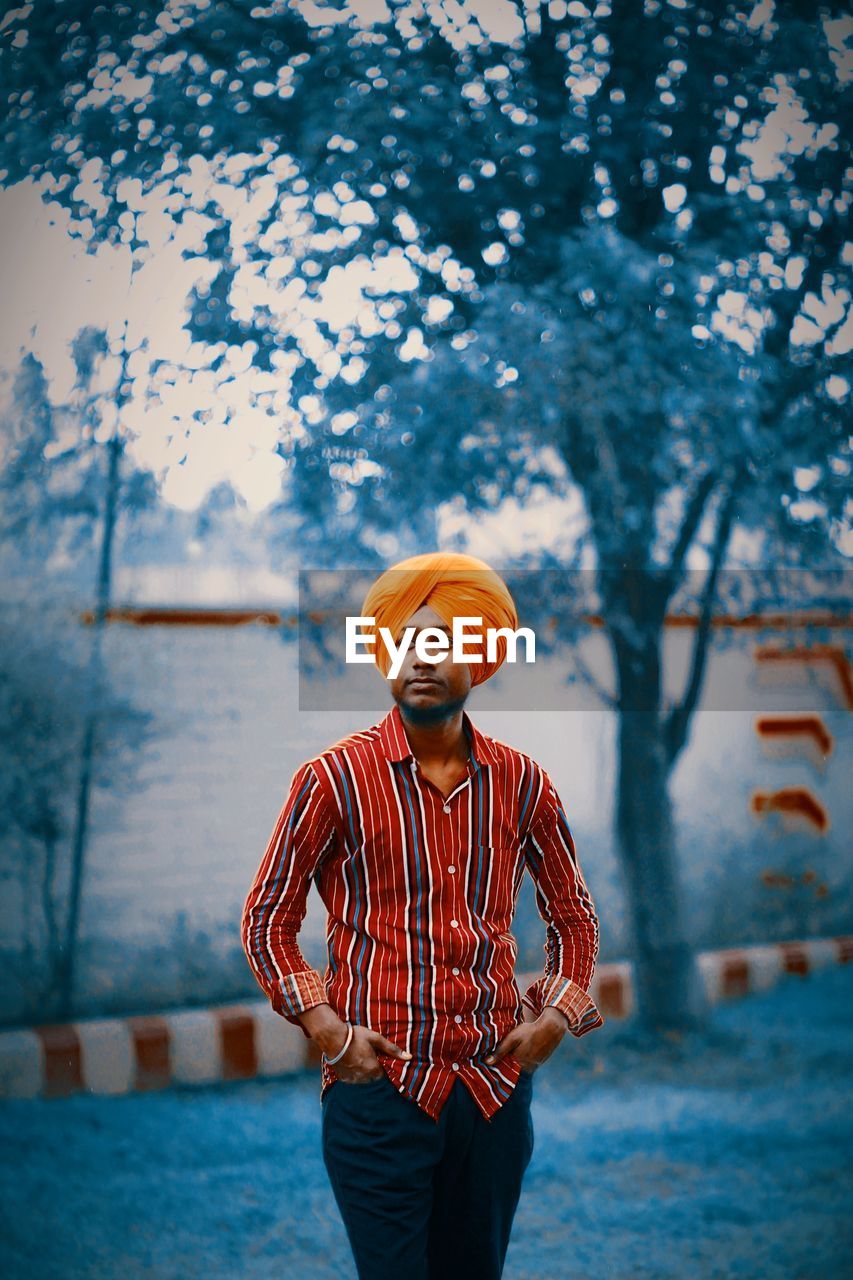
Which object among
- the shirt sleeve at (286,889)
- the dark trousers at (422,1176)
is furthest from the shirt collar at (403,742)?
the dark trousers at (422,1176)

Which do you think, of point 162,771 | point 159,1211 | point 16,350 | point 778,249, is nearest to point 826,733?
point 778,249

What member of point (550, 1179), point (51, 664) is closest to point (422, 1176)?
point (550, 1179)

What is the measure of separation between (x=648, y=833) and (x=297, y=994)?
2.32m

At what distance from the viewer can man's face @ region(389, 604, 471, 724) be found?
176 cm

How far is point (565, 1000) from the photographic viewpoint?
1827 mm

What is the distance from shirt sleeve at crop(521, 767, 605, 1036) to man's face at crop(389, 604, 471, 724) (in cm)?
19

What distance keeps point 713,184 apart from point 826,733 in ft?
5.49

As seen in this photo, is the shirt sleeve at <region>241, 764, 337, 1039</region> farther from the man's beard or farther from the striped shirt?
the man's beard

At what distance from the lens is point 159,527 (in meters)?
3.47

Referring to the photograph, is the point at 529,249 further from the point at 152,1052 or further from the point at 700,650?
the point at 152,1052

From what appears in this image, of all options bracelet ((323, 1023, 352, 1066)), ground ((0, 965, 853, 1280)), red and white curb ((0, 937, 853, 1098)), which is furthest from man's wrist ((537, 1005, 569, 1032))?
red and white curb ((0, 937, 853, 1098))

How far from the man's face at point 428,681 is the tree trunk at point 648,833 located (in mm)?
2116

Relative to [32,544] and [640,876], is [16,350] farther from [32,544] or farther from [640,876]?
[640,876]

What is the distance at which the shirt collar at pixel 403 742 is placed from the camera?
178cm
